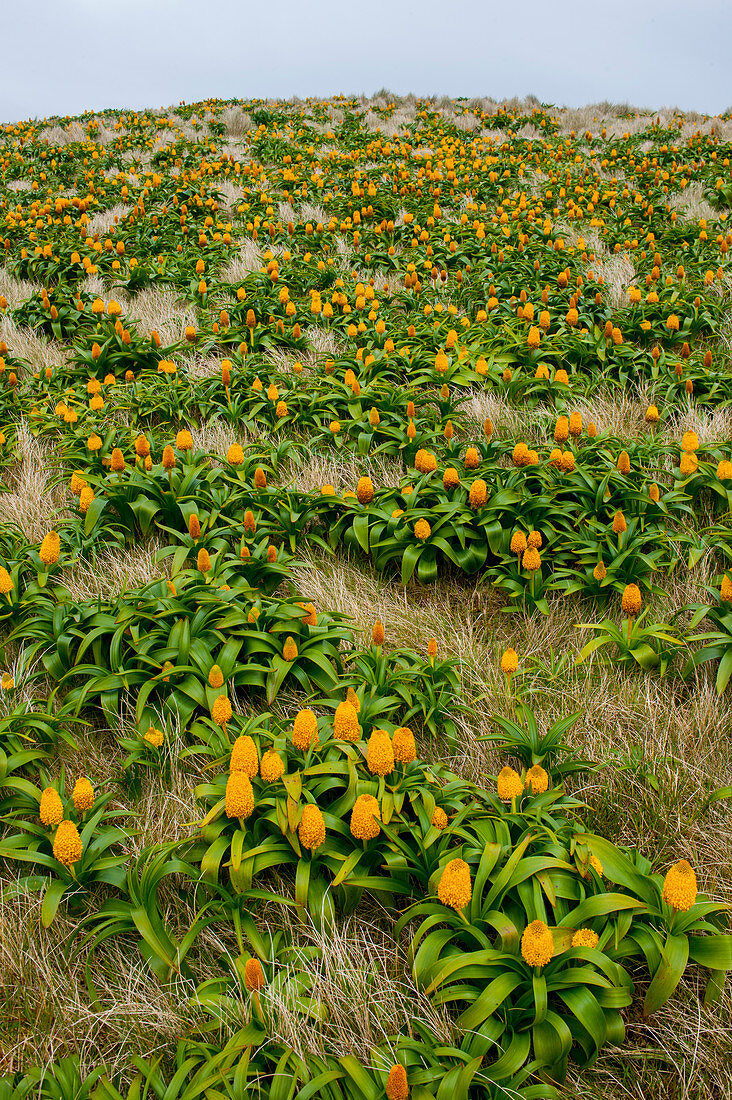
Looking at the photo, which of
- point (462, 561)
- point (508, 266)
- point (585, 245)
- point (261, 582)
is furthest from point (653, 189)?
point (261, 582)

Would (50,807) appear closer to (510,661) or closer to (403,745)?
(403,745)

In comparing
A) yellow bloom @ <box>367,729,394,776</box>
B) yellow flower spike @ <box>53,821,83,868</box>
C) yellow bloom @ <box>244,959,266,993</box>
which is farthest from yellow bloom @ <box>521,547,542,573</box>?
yellow flower spike @ <box>53,821,83,868</box>

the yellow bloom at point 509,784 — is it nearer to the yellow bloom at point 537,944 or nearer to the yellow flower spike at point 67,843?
the yellow bloom at point 537,944

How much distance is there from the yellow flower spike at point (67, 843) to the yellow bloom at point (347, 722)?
3.17ft

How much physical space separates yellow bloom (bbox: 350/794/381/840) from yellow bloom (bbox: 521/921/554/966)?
570 mm

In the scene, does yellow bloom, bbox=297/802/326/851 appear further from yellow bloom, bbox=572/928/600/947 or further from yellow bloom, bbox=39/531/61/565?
yellow bloom, bbox=39/531/61/565

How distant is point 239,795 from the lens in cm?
224

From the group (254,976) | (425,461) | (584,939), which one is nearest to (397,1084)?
(254,976)

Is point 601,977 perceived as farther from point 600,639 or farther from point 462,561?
point 462,561

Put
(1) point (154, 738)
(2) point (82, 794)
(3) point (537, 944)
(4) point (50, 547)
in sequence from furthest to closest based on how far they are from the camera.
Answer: (4) point (50, 547)
(1) point (154, 738)
(2) point (82, 794)
(3) point (537, 944)

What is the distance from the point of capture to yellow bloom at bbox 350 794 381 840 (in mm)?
2230

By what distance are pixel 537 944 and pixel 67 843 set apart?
1.54 metres

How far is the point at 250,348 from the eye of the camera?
6.57m

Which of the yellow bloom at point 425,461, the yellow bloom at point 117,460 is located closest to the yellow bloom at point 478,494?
the yellow bloom at point 425,461
